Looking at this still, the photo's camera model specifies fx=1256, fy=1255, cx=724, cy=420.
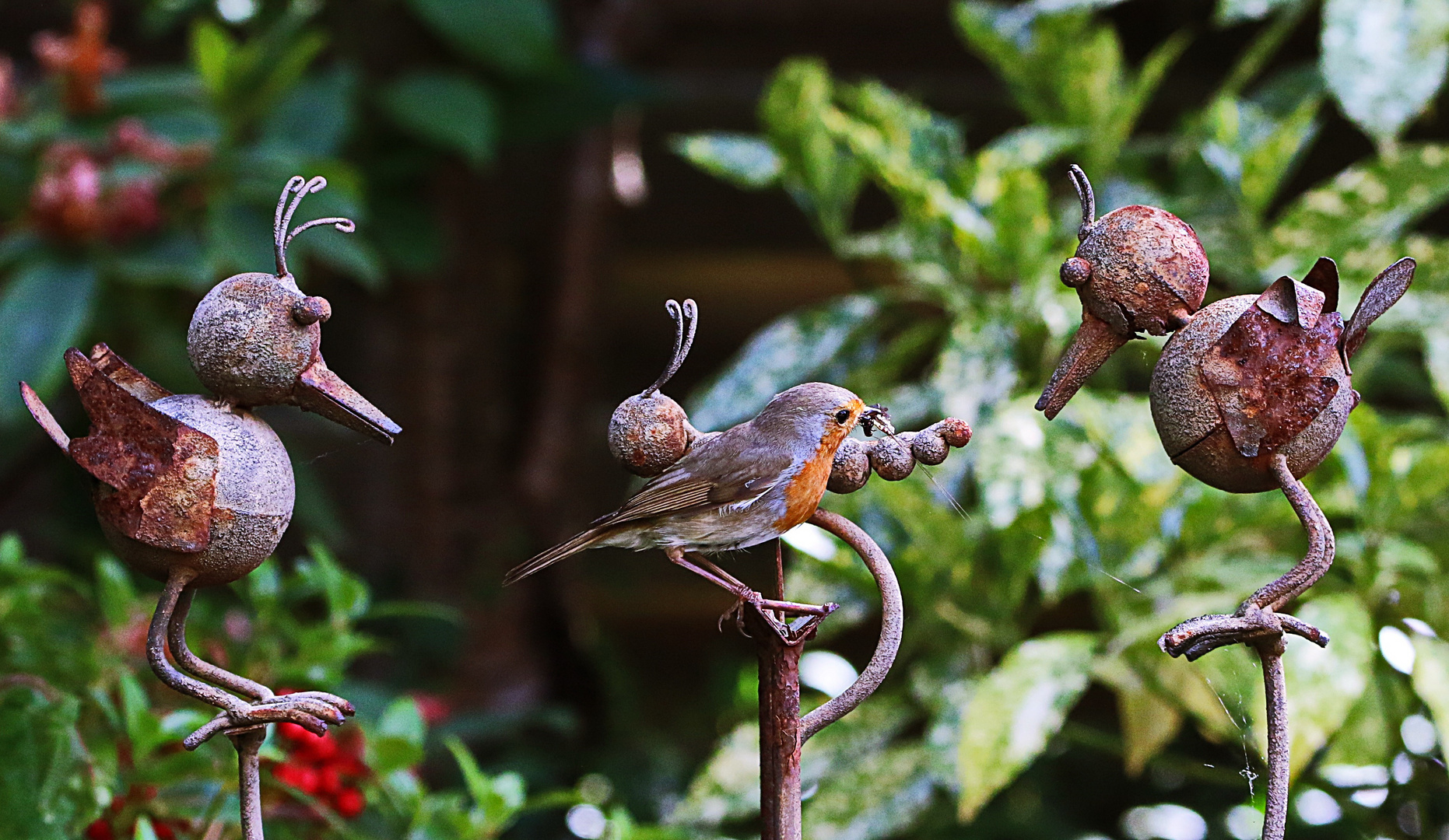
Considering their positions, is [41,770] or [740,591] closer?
[740,591]

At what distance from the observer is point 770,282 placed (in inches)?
77.9

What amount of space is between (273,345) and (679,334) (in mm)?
165

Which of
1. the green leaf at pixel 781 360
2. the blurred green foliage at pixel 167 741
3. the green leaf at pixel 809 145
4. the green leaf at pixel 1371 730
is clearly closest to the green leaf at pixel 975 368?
the green leaf at pixel 781 360

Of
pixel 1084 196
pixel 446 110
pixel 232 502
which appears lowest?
pixel 232 502

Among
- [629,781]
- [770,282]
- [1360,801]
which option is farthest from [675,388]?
[1360,801]

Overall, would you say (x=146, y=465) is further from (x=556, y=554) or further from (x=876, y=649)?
(x=876, y=649)

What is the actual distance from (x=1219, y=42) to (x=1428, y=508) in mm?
1069

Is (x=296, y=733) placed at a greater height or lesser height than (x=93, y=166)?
lesser

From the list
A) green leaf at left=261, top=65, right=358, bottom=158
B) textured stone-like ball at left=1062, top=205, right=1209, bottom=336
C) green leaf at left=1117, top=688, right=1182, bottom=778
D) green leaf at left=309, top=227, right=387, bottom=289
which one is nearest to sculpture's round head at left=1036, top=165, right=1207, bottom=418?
textured stone-like ball at left=1062, top=205, right=1209, bottom=336

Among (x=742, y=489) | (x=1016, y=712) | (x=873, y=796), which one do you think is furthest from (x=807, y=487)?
(x=873, y=796)

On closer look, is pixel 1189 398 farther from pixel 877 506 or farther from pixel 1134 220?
pixel 877 506

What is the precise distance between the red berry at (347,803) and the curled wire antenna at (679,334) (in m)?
0.40

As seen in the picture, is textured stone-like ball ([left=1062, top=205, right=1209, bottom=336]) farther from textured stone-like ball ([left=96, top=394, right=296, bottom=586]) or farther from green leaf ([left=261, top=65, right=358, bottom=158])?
green leaf ([left=261, top=65, right=358, bottom=158])

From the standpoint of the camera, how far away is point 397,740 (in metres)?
0.81
